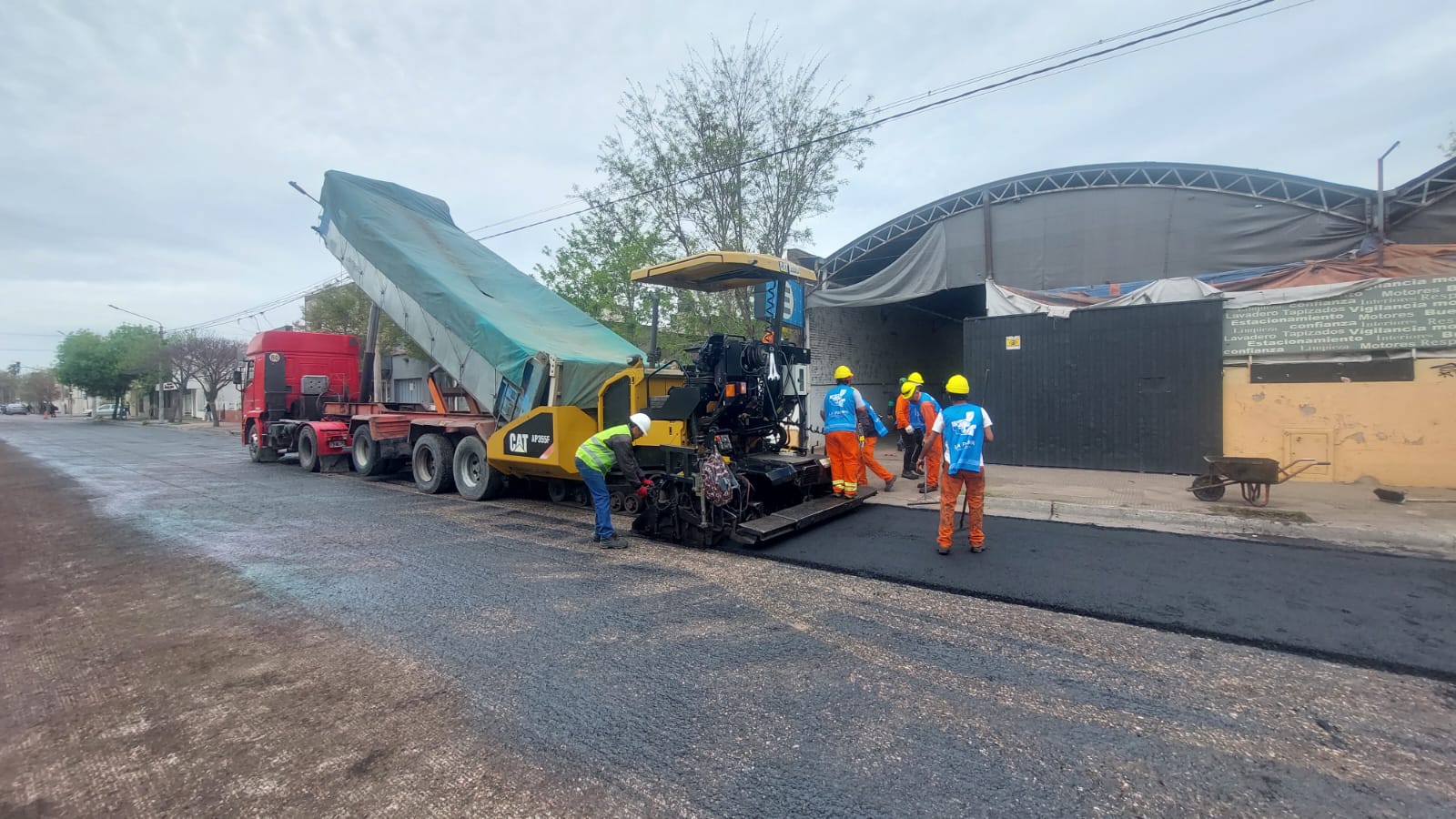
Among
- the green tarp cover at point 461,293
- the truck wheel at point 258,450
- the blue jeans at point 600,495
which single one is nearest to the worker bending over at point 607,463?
the blue jeans at point 600,495

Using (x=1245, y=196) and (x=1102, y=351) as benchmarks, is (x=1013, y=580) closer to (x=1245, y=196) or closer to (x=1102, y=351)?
(x=1102, y=351)

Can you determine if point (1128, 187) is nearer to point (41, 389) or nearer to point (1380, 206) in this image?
point (1380, 206)

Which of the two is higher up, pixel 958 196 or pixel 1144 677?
pixel 958 196

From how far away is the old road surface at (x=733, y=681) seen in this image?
2688 mm

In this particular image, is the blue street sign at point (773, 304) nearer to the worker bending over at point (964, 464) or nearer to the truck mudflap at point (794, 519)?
the truck mudflap at point (794, 519)

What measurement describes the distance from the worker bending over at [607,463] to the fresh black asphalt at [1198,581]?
1.24 m

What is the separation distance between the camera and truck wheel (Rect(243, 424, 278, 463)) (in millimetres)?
14500

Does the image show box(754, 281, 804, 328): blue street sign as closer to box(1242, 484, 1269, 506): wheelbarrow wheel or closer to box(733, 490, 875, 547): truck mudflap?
box(733, 490, 875, 547): truck mudflap

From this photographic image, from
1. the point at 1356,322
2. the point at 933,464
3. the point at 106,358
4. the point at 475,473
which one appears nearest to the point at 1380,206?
the point at 1356,322

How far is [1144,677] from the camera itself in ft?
11.9

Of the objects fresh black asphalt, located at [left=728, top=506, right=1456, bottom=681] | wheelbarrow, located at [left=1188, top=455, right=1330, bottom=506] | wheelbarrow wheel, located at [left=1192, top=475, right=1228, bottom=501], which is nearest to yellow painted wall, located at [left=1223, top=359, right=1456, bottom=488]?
wheelbarrow, located at [left=1188, top=455, right=1330, bottom=506]

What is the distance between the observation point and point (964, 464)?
19.4 ft

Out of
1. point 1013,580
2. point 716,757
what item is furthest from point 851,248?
point 716,757

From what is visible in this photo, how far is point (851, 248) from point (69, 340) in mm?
52957
